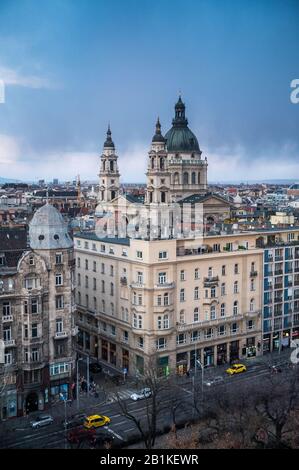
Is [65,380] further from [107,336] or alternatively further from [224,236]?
[224,236]

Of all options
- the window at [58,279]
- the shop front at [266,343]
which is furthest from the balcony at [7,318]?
the shop front at [266,343]

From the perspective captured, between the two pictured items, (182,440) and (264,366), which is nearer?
(182,440)

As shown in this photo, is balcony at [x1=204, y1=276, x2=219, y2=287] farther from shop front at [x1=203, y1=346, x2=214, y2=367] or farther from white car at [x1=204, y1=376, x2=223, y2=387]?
white car at [x1=204, y1=376, x2=223, y2=387]

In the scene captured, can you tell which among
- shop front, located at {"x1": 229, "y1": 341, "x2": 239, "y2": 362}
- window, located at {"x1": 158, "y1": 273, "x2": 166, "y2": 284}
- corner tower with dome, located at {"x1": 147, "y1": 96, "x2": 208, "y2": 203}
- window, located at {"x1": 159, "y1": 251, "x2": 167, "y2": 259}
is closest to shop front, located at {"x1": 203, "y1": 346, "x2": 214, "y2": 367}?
shop front, located at {"x1": 229, "y1": 341, "x2": 239, "y2": 362}

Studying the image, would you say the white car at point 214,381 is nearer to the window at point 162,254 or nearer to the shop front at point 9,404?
the window at point 162,254

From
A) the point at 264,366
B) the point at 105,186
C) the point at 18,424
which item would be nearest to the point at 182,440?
the point at 18,424
